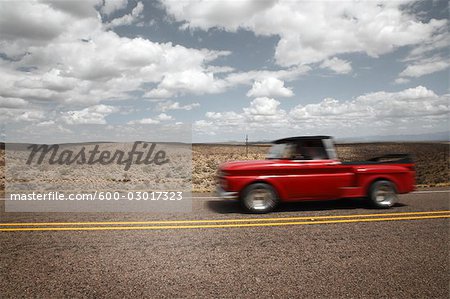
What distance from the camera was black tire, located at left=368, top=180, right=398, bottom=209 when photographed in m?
7.05

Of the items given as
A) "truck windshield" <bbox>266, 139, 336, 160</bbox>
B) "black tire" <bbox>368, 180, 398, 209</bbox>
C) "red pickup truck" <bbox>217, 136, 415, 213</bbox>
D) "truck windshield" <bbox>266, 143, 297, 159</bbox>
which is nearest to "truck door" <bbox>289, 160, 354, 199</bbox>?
"red pickup truck" <bbox>217, 136, 415, 213</bbox>

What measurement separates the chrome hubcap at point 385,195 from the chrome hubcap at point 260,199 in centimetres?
270

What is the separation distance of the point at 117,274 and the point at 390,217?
5.52m

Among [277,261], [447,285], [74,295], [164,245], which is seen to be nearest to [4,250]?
[74,295]

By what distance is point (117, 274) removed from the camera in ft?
11.9

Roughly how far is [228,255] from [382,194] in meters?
4.91

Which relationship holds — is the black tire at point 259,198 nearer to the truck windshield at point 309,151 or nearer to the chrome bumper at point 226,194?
the chrome bumper at point 226,194

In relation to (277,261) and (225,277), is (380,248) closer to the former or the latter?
(277,261)

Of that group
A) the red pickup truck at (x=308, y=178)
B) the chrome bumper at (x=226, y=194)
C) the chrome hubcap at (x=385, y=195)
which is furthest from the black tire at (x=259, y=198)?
the chrome hubcap at (x=385, y=195)

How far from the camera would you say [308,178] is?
6840 mm

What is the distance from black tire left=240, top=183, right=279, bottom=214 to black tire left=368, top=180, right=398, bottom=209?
244 centimetres

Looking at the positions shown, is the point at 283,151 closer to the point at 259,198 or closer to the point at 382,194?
the point at 259,198

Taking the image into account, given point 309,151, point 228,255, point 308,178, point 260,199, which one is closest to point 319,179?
point 308,178

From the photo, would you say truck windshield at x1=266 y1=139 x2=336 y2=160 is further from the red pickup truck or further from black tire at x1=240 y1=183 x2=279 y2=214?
black tire at x1=240 y1=183 x2=279 y2=214
